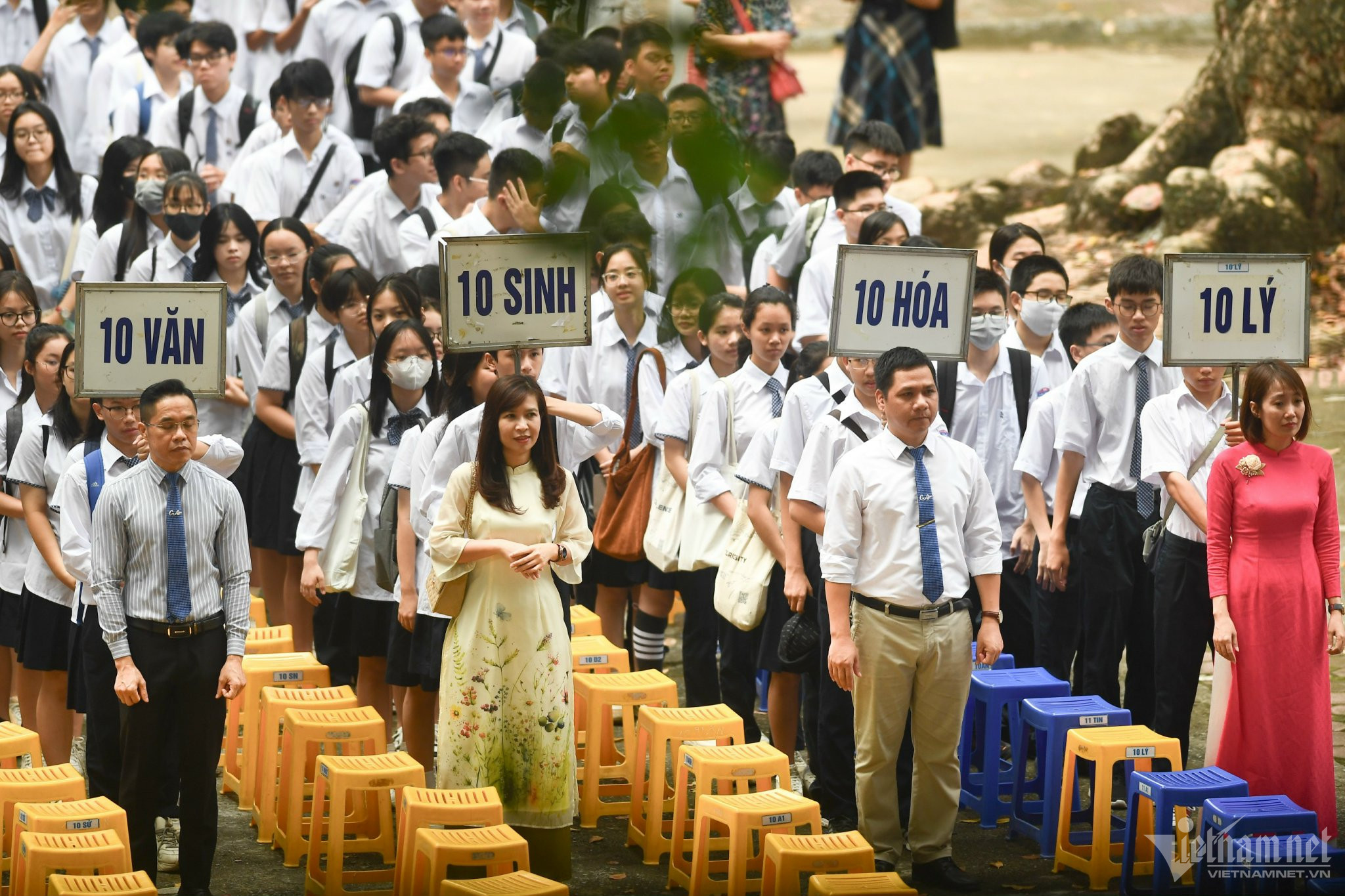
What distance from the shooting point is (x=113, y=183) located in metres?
9.42

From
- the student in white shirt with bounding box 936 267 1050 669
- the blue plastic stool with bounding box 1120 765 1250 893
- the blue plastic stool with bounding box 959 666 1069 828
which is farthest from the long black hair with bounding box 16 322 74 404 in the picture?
the blue plastic stool with bounding box 1120 765 1250 893

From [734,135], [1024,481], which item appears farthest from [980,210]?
[734,135]

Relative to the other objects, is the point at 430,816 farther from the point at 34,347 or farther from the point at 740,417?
the point at 34,347

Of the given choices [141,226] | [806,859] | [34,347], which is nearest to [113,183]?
[141,226]

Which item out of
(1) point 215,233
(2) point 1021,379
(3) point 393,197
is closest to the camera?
(2) point 1021,379

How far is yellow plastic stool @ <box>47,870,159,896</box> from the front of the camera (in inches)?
191

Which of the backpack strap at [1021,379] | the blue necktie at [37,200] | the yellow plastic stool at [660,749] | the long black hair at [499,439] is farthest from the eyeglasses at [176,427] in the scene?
the blue necktie at [37,200]

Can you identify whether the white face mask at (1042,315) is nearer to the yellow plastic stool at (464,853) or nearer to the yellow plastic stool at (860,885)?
the yellow plastic stool at (860,885)

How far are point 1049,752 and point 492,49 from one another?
370cm

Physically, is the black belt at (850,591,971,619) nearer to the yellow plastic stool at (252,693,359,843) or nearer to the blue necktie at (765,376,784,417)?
the blue necktie at (765,376,784,417)

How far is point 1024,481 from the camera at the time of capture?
7.12 metres

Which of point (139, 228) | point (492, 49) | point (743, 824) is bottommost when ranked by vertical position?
point (743, 824)

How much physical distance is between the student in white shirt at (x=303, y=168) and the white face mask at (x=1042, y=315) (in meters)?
4.05

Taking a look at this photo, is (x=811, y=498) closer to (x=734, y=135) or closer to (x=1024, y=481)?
(x=1024, y=481)
